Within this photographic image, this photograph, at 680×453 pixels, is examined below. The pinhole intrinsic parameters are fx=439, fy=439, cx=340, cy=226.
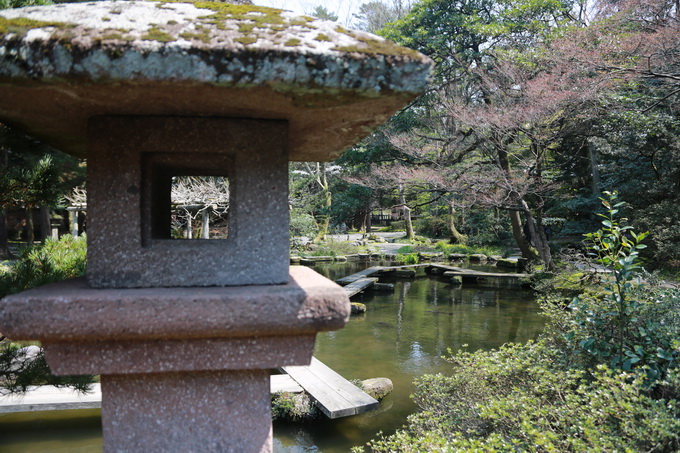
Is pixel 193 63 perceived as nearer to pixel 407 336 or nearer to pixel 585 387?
pixel 585 387

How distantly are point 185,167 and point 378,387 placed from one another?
456 centimetres

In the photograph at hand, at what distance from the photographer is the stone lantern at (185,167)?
1.10 metres

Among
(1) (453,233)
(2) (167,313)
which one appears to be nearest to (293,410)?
(2) (167,313)

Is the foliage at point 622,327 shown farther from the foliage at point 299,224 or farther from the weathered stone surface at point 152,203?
the foliage at point 299,224

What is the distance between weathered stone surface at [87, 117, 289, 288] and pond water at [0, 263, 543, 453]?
3.69 m

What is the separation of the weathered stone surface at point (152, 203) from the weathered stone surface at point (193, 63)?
0.10 meters

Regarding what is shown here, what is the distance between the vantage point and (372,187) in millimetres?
12883

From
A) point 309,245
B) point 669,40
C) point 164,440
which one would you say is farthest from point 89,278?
point 309,245

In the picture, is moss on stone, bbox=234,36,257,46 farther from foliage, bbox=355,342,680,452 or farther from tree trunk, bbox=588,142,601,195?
tree trunk, bbox=588,142,601,195

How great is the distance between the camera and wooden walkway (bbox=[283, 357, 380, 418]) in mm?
4711

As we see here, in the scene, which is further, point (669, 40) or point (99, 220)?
point (669, 40)

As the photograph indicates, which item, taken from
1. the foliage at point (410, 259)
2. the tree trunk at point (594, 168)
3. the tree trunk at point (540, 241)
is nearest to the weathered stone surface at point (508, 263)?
the foliage at point (410, 259)

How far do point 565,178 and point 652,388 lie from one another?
41.9ft

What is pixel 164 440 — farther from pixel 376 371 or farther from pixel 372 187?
pixel 372 187
